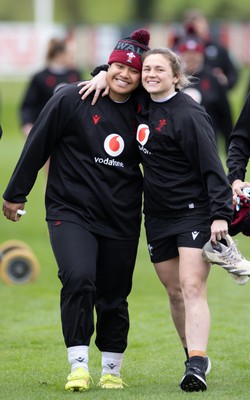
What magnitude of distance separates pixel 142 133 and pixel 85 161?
1.28 ft

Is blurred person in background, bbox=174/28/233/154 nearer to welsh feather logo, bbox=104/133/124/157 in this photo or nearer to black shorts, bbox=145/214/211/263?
welsh feather logo, bbox=104/133/124/157

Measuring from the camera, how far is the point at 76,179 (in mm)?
6914

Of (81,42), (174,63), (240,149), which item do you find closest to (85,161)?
(174,63)

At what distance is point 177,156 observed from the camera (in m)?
6.77

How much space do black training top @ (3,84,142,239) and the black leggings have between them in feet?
0.30

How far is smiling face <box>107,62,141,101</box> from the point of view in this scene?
689cm

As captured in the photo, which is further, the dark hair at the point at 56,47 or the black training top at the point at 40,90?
the black training top at the point at 40,90

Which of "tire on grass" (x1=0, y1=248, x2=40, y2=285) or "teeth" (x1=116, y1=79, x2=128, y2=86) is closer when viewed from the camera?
"teeth" (x1=116, y1=79, x2=128, y2=86)

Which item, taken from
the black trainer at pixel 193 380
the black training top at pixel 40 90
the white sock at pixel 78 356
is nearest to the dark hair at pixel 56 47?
the black training top at pixel 40 90

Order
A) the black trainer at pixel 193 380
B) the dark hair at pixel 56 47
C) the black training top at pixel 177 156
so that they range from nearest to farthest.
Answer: the black trainer at pixel 193 380 < the black training top at pixel 177 156 < the dark hair at pixel 56 47

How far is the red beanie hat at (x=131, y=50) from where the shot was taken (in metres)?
6.91

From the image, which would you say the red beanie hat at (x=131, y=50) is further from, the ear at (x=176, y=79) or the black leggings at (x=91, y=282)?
the black leggings at (x=91, y=282)

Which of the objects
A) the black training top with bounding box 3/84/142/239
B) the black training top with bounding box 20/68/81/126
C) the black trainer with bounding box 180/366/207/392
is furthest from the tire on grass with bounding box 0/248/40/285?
the black trainer with bounding box 180/366/207/392

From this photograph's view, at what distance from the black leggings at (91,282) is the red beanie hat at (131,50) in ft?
3.45
